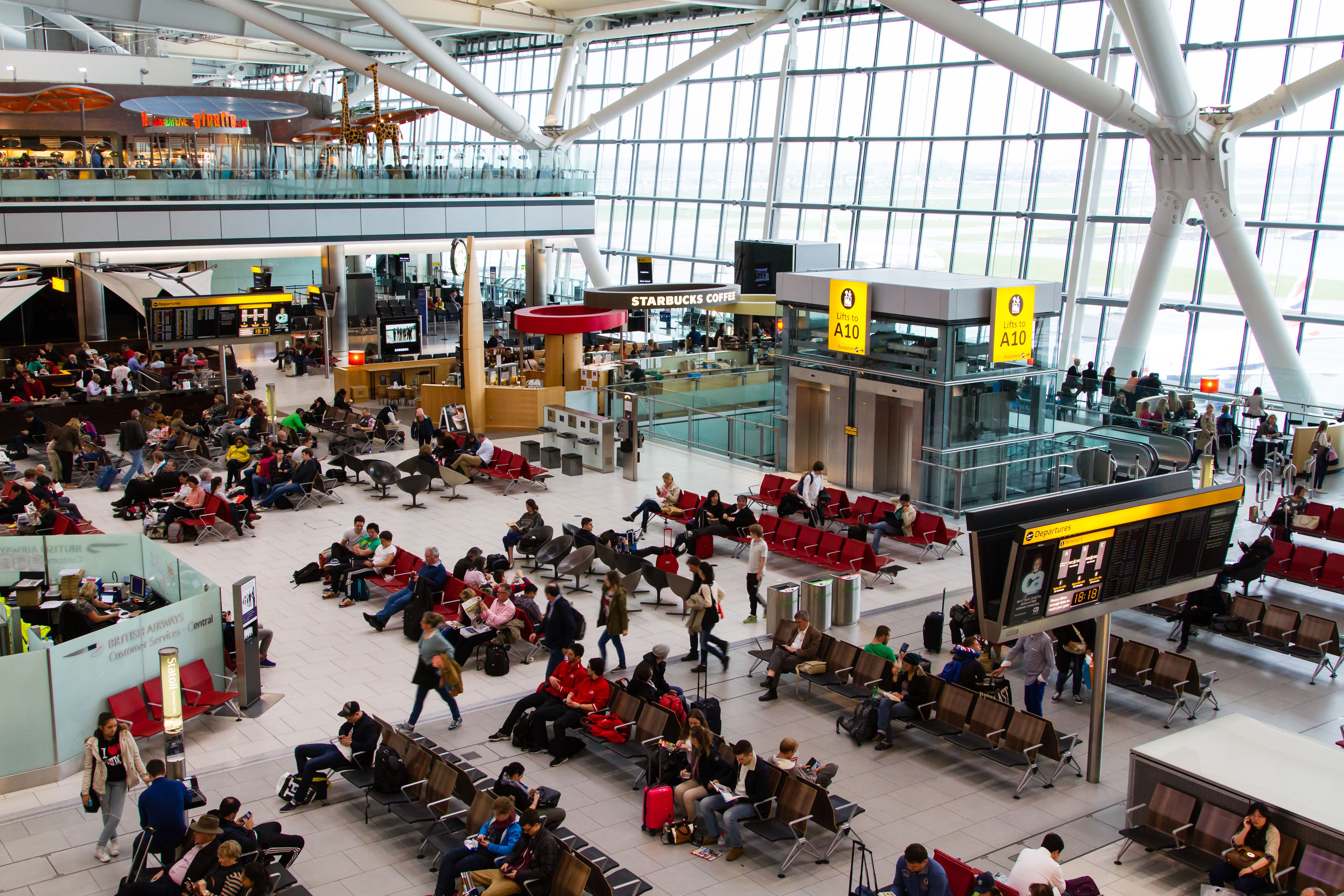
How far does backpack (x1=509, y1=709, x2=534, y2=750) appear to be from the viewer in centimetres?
1173

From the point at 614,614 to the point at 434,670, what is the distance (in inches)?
91.1

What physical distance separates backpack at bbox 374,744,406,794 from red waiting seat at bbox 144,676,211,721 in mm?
2918

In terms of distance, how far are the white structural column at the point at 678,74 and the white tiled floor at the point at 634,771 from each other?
25184mm

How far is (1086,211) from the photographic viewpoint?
98.5 feet

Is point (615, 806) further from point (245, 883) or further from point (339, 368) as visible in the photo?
point (339, 368)

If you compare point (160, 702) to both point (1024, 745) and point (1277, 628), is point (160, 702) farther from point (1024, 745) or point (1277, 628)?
point (1277, 628)

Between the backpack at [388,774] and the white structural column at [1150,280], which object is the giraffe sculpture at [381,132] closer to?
the white structural column at [1150,280]

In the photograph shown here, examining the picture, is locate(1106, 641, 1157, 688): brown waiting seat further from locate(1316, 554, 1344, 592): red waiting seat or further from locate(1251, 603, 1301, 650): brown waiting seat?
locate(1316, 554, 1344, 592): red waiting seat

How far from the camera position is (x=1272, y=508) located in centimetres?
2098

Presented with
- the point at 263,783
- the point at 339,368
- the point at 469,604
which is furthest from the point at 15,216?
the point at 263,783

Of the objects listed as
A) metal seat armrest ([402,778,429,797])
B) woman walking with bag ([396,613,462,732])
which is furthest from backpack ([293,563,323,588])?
metal seat armrest ([402,778,429,797])

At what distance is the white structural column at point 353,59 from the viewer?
35688 millimetres

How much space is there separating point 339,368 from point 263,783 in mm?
21885

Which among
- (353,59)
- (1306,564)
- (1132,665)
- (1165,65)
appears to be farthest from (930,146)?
Answer: (1132,665)
